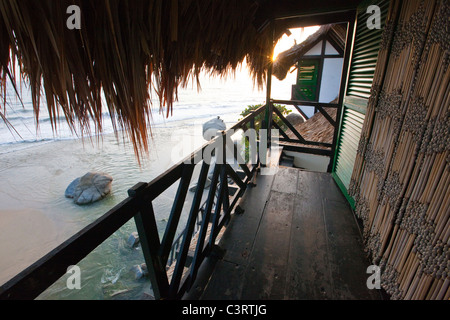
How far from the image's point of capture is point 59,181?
9.84 metres

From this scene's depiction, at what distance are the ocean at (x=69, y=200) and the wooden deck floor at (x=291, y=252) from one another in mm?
1178

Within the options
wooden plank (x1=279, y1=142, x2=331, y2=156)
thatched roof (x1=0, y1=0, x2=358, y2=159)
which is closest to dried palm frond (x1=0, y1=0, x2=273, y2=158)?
thatched roof (x1=0, y1=0, x2=358, y2=159)

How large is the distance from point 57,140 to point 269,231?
16977 millimetres

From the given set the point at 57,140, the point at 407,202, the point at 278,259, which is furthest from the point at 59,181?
the point at 407,202

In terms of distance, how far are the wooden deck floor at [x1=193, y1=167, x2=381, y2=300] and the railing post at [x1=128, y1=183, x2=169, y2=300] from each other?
1.52ft

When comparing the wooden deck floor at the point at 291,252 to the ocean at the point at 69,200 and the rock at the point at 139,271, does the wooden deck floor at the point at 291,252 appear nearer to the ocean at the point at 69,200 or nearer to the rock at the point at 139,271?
the ocean at the point at 69,200

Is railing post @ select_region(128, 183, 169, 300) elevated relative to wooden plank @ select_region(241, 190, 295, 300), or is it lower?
elevated

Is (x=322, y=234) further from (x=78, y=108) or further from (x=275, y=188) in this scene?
(x=78, y=108)

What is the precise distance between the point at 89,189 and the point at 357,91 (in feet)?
30.3

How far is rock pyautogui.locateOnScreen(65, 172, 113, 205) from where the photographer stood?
8.23 m

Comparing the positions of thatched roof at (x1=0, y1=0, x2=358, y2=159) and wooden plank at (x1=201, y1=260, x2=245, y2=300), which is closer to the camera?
thatched roof at (x1=0, y1=0, x2=358, y2=159)

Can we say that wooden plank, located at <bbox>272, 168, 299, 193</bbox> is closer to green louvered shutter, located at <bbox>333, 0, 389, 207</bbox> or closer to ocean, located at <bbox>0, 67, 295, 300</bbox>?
green louvered shutter, located at <bbox>333, 0, 389, 207</bbox>

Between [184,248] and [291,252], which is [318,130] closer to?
[291,252]

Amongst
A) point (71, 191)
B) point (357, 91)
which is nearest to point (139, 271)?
point (71, 191)
